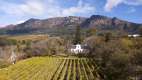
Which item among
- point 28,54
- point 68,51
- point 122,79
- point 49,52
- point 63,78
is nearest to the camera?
point 122,79

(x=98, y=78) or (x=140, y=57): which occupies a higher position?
(x=140, y=57)

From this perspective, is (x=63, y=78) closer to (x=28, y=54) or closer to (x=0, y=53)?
(x=0, y=53)

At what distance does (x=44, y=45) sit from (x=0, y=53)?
23686 mm

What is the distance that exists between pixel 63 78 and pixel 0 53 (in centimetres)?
5323

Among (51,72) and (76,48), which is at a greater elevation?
(51,72)

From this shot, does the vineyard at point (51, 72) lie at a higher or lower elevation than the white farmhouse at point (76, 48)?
higher

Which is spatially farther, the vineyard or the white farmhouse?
the white farmhouse

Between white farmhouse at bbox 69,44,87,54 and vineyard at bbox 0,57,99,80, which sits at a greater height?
vineyard at bbox 0,57,99,80

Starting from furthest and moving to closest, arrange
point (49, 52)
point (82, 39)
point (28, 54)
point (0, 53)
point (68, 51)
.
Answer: point (82, 39)
point (68, 51)
point (49, 52)
point (28, 54)
point (0, 53)

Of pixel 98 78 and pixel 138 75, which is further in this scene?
pixel 98 78

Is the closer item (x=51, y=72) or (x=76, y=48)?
(x=51, y=72)

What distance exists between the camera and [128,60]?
35938mm

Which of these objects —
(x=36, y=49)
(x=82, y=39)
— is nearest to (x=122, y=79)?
(x=36, y=49)

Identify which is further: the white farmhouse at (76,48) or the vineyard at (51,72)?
the white farmhouse at (76,48)
